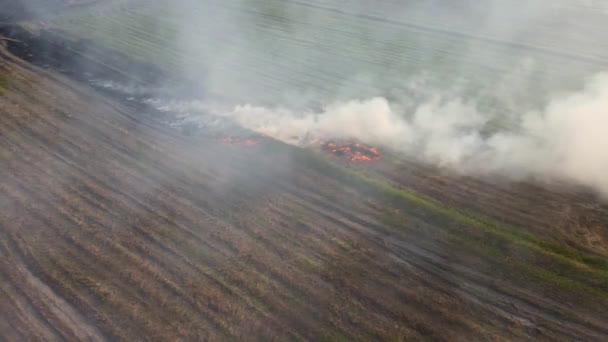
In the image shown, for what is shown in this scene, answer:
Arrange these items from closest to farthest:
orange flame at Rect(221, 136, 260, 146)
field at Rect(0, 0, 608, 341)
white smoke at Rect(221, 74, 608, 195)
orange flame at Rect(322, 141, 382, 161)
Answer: field at Rect(0, 0, 608, 341) → white smoke at Rect(221, 74, 608, 195) → orange flame at Rect(322, 141, 382, 161) → orange flame at Rect(221, 136, 260, 146)

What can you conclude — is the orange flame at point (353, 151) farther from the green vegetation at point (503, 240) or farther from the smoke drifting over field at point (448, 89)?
the green vegetation at point (503, 240)

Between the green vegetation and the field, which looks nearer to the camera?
the field

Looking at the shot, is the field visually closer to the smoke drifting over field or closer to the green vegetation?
the green vegetation

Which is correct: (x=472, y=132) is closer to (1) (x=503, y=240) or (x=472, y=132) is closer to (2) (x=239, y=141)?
(1) (x=503, y=240)

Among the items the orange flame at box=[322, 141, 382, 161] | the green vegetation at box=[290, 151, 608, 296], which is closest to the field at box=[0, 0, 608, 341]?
the green vegetation at box=[290, 151, 608, 296]

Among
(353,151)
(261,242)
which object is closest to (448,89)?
(353,151)

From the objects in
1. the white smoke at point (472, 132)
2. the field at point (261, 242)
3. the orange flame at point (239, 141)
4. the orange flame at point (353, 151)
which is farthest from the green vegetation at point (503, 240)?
the orange flame at point (239, 141)

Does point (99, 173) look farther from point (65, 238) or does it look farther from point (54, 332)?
point (54, 332)
